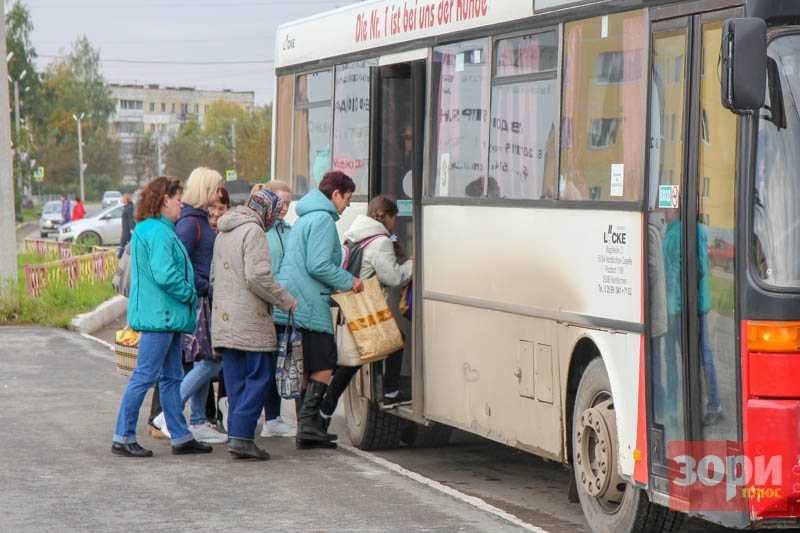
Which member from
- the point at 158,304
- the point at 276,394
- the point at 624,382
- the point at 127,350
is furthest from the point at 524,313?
the point at 127,350

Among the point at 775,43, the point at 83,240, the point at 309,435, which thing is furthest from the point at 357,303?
the point at 83,240

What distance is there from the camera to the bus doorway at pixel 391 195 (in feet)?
38.0

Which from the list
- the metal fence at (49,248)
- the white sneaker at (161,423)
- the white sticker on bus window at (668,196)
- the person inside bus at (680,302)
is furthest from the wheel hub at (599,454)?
the metal fence at (49,248)

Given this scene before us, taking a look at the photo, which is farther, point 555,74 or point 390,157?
point 390,157

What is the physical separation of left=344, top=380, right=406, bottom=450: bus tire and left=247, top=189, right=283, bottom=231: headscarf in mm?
1546

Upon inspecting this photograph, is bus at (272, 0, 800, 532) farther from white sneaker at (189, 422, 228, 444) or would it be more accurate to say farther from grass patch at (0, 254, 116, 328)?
grass patch at (0, 254, 116, 328)

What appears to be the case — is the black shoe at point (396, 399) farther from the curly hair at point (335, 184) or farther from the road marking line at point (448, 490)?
the curly hair at point (335, 184)

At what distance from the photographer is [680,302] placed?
7414 mm

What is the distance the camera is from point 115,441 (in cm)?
1101

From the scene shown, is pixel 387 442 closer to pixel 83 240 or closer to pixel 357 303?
pixel 357 303

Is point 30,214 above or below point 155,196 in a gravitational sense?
below

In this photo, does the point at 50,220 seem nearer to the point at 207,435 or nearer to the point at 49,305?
the point at 49,305

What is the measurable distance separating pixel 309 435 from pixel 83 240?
44.9m

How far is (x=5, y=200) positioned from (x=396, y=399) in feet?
41.6
